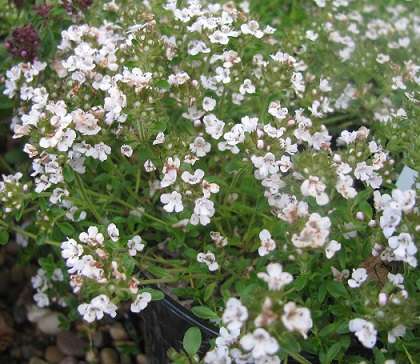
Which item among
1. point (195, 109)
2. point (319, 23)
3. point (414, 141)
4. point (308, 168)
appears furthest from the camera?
point (319, 23)

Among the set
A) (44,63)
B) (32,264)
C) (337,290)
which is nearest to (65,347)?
(32,264)

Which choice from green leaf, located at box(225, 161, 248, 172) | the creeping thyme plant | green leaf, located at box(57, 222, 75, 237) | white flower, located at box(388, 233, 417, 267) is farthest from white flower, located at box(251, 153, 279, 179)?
green leaf, located at box(57, 222, 75, 237)

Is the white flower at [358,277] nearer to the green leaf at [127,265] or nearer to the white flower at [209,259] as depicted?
the white flower at [209,259]

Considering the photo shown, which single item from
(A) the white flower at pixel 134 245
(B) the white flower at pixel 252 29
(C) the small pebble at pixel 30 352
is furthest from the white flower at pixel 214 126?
(C) the small pebble at pixel 30 352

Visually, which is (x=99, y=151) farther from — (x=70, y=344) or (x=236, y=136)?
(x=70, y=344)

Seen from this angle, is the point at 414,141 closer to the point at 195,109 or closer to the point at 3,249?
the point at 195,109

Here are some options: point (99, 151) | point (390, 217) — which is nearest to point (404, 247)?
point (390, 217)
